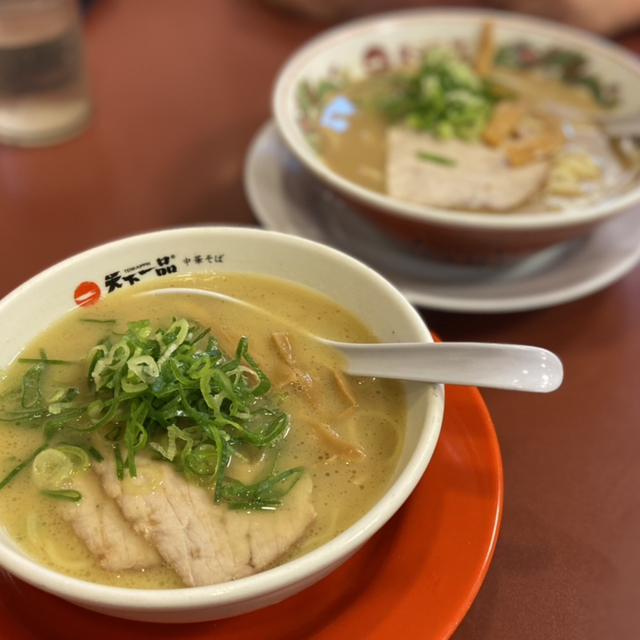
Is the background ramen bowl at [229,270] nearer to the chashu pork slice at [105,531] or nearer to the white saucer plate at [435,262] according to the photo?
the chashu pork slice at [105,531]

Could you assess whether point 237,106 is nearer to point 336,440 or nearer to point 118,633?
point 336,440

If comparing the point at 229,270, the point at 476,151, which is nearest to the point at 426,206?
the point at 476,151

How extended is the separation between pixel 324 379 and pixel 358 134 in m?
1.25

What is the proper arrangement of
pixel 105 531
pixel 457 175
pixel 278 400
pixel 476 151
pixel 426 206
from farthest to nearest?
pixel 476 151 < pixel 457 175 < pixel 426 206 < pixel 278 400 < pixel 105 531

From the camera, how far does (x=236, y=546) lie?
2.95 ft

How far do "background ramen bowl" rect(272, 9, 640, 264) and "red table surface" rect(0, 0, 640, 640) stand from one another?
216 millimetres

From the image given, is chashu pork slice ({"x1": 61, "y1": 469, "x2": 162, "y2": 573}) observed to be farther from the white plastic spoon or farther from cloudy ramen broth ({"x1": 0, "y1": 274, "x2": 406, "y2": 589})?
the white plastic spoon

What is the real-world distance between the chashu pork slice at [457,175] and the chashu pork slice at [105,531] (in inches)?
46.3

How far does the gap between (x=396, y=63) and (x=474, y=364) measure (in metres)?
1.81

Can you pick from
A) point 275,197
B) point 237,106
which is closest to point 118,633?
point 275,197

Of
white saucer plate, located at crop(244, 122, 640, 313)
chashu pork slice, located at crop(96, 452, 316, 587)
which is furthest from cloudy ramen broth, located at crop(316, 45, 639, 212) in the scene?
chashu pork slice, located at crop(96, 452, 316, 587)

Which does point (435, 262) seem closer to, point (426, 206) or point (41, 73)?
point (426, 206)

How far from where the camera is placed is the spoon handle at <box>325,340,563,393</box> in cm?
94

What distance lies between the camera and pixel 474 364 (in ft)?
3.19
